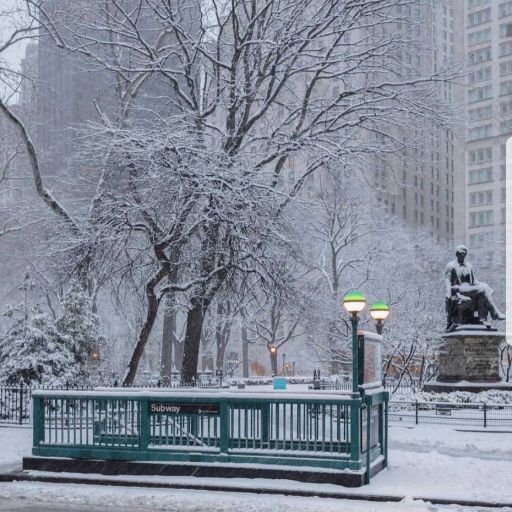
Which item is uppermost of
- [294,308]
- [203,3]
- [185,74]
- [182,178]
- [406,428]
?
[203,3]

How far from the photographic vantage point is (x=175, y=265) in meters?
23.3

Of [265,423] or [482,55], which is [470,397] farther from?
[482,55]

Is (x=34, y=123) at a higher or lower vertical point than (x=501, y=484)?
higher

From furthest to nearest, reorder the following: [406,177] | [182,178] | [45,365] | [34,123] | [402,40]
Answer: [406,177]
[34,123]
[402,40]
[45,365]
[182,178]

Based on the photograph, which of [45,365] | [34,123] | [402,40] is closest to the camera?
[45,365]

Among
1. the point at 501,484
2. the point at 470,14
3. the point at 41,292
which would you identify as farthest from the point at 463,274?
the point at 470,14

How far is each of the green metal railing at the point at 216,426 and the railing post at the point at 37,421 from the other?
0.02 m

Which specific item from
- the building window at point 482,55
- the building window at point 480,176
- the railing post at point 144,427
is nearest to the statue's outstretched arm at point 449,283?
the railing post at point 144,427

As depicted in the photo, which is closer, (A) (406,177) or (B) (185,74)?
(B) (185,74)

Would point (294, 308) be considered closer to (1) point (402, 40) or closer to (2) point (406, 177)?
(1) point (402, 40)

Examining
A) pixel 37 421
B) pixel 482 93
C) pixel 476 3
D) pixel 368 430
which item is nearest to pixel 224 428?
pixel 368 430

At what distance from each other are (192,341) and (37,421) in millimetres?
11656

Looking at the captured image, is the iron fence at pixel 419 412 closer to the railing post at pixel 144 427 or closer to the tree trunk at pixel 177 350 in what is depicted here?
the railing post at pixel 144 427

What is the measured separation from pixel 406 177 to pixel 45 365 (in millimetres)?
108155
